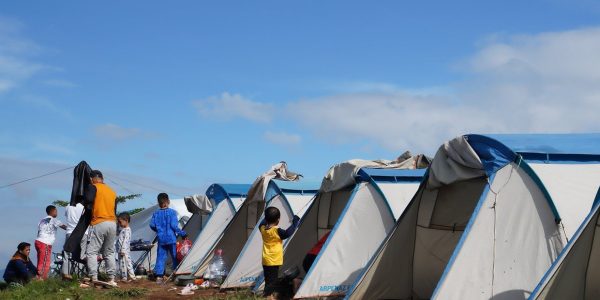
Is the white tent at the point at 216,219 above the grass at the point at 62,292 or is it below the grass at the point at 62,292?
above

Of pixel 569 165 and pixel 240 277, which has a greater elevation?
pixel 569 165

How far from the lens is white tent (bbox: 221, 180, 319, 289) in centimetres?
1137

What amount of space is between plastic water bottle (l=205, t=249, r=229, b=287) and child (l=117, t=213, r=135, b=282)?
5.93 feet

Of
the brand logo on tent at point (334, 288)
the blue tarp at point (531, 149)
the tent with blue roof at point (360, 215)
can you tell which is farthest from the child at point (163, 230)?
the blue tarp at point (531, 149)

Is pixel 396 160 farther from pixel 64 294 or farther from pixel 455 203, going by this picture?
pixel 64 294

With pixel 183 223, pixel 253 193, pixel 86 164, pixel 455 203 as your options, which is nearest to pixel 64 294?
pixel 86 164

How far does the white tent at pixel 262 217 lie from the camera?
448 inches

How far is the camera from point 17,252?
12.3 m

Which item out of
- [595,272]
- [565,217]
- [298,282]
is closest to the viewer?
[595,272]

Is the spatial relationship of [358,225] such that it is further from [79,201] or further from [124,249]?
[124,249]

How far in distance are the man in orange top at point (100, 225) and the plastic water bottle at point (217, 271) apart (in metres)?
1.90

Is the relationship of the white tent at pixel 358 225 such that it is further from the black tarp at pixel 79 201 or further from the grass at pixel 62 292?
the black tarp at pixel 79 201

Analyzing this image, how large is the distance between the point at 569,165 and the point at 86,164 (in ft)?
23.0

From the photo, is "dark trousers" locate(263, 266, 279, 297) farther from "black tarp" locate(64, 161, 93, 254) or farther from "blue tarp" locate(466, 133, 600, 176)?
"blue tarp" locate(466, 133, 600, 176)
